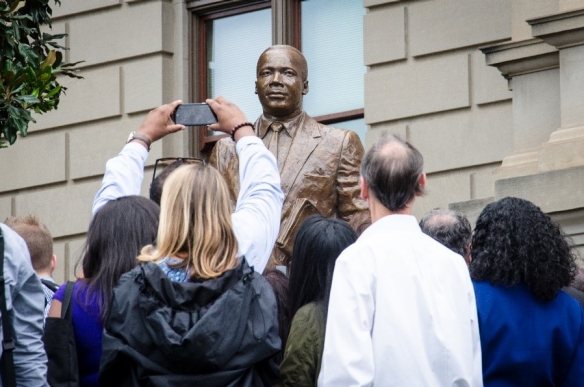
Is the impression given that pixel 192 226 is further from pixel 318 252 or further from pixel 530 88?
pixel 530 88

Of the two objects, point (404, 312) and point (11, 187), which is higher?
point (11, 187)

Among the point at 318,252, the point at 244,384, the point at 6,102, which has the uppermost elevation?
the point at 6,102

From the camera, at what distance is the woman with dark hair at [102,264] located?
18.6 feet

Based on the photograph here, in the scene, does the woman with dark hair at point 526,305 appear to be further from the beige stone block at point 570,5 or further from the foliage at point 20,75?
the foliage at point 20,75

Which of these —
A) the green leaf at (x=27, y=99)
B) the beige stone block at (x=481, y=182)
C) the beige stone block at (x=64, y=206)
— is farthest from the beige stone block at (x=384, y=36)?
the green leaf at (x=27, y=99)

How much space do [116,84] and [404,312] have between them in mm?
10638

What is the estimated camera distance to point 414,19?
45.1ft

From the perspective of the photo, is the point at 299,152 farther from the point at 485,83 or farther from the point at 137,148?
the point at 485,83

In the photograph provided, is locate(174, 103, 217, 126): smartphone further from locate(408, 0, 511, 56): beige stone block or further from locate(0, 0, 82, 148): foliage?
locate(408, 0, 511, 56): beige stone block

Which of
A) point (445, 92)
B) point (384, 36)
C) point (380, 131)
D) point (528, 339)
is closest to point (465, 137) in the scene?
point (445, 92)

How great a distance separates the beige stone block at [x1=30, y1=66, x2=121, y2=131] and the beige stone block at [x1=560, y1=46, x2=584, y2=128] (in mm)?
6133

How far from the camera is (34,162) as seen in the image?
16297mm

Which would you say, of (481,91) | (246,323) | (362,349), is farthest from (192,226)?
(481,91)

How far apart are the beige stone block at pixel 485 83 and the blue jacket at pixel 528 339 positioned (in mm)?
7159
